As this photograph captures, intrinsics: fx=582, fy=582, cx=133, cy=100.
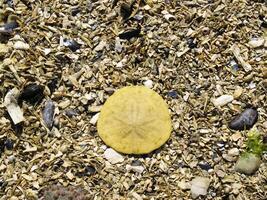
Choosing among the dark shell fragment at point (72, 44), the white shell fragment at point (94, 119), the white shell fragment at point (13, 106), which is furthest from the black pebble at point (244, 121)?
the white shell fragment at point (13, 106)

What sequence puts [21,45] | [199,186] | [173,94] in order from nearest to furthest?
[199,186]
[173,94]
[21,45]

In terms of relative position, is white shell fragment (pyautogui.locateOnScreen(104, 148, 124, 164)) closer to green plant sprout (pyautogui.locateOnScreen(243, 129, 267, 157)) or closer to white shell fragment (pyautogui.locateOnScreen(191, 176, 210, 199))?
white shell fragment (pyautogui.locateOnScreen(191, 176, 210, 199))

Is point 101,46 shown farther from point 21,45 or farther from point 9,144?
point 9,144

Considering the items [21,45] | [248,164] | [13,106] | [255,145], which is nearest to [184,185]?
[248,164]

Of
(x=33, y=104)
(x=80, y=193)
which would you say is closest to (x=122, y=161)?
(x=80, y=193)

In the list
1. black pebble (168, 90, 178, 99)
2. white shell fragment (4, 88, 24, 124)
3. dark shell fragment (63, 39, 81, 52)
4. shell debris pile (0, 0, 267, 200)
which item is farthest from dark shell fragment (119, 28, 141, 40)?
white shell fragment (4, 88, 24, 124)

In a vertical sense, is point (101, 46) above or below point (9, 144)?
above
